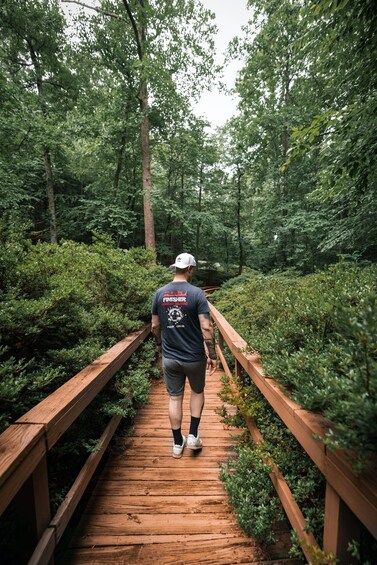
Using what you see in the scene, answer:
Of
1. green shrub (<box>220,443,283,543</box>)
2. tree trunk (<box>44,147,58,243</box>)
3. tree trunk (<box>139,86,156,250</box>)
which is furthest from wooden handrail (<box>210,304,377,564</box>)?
tree trunk (<box>44,147,58,243</box>)

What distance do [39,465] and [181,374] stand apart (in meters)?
1.60

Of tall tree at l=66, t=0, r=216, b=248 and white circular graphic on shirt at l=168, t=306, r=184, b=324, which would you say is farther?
tall tree at l=66, t=0, r=216, b=248

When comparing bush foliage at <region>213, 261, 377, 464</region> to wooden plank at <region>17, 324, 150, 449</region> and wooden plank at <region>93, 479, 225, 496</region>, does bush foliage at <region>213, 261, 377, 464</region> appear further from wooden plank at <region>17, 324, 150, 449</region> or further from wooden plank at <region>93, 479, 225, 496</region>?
wooden plank at <region>17, 324, 150, 449</region>

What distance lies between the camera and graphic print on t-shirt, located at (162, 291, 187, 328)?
268cm

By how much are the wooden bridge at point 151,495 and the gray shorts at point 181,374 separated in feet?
1.68

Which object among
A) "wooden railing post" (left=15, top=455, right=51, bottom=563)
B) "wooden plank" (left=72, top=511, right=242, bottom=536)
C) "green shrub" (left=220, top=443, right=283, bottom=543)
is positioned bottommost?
"wooden plank" (left=72, top=511, right=242, bottom=536)

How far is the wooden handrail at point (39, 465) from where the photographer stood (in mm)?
1140

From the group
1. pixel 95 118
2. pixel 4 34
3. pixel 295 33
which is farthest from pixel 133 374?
pixel 4 34

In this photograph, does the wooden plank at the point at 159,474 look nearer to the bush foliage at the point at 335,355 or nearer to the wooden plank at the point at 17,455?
the bush foliage at the point at 335,355

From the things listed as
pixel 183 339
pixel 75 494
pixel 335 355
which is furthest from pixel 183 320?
pixel 75 494

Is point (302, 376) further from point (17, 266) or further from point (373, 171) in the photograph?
point (373, 171)

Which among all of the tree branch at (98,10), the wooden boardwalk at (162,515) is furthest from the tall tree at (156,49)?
the wooden boardwalk at (162,515)

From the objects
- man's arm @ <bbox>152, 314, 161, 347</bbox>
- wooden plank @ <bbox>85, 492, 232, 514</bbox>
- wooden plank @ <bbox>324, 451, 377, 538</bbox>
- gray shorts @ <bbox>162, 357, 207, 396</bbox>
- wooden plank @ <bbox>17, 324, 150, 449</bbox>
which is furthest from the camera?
man's arm @ <bbox>152, 314, 161, 347</bbox>

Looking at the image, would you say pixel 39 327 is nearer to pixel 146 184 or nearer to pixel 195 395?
pixel 195 395
